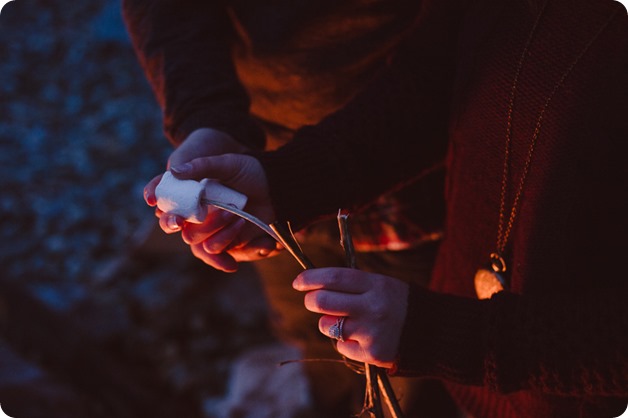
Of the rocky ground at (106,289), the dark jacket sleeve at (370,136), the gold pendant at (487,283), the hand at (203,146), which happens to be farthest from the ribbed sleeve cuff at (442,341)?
the rocky ground at (106,289)

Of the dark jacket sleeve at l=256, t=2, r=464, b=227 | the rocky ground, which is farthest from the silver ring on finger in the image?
the rocky ground

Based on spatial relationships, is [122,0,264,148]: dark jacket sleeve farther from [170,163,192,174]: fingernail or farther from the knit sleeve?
the knit sleeve

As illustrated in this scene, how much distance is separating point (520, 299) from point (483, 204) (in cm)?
23

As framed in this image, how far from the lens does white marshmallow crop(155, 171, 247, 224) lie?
0.92 m

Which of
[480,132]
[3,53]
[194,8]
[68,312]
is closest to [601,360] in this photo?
[480,132]

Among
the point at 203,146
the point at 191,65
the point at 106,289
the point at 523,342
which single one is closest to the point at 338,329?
the point at 523,342

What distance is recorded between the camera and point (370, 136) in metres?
1.08

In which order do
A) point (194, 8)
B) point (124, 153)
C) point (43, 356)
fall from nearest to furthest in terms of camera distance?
point (194, 8), point (43, 356), point (124, 153)

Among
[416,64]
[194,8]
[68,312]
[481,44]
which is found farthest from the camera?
[68,312]

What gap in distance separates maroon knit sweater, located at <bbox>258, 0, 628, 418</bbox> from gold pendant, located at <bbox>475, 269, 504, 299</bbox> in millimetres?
28

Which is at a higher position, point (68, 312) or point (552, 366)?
point (552, 366)

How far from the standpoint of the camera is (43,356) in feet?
6.94

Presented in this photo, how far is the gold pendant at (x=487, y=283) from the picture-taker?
1.00m

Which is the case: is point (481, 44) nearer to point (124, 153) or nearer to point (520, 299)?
point (520, 299)
